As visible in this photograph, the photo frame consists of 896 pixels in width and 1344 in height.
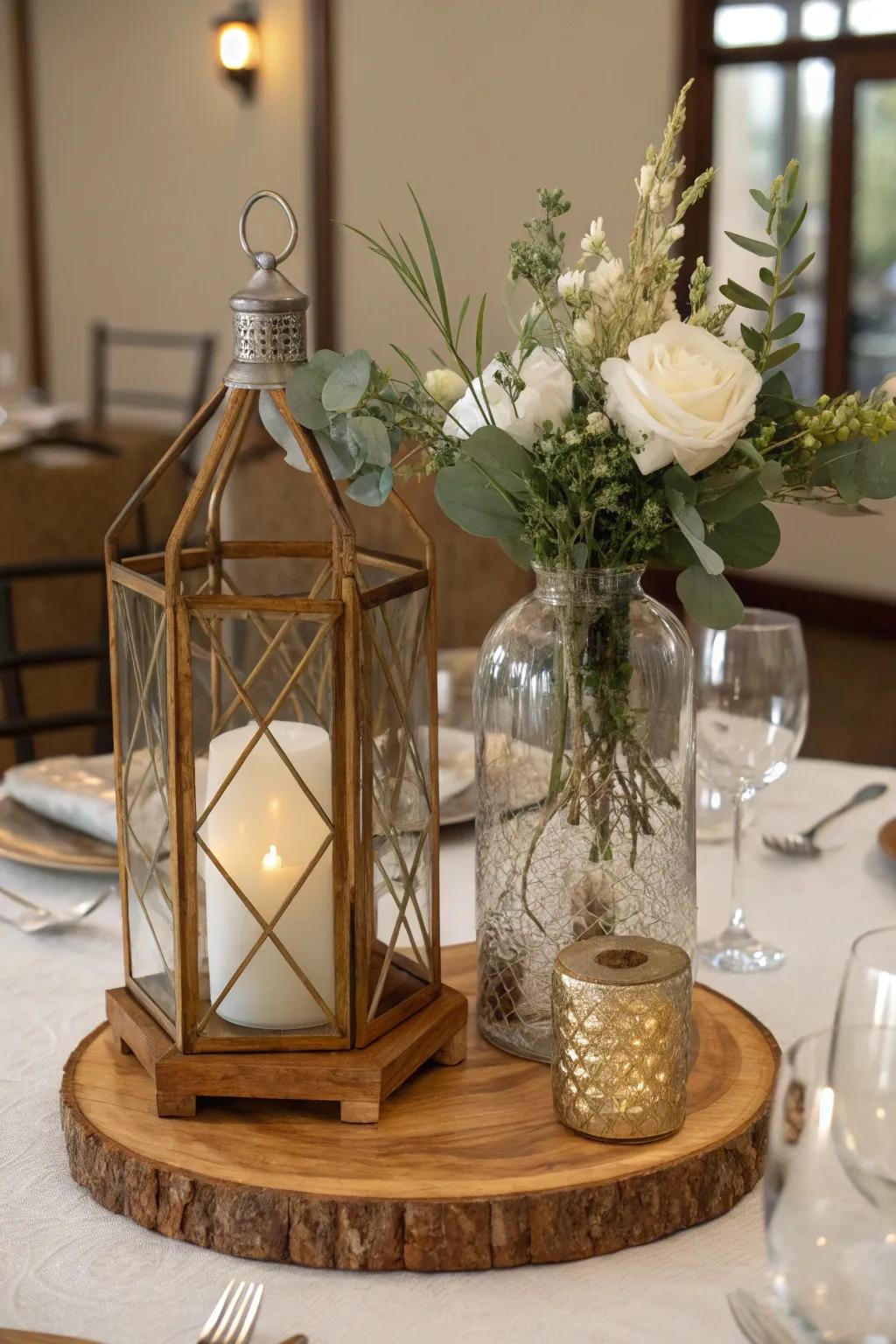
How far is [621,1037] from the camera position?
30.2 inches

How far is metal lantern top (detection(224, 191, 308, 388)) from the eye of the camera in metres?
0.80

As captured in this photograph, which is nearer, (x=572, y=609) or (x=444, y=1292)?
(x=444, y=1292)

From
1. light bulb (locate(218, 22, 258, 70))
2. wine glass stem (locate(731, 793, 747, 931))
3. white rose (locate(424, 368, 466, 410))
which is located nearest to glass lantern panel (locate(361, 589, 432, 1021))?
white rose (locate(424, 368, 466, 410))

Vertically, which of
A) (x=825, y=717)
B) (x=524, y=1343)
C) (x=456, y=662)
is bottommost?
(x=825, y=717)

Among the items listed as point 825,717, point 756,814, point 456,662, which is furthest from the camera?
point 825,717

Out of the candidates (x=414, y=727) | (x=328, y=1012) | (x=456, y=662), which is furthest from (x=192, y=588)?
(x=456, y=662)

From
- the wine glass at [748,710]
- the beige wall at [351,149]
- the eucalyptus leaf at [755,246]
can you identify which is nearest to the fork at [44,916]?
the wine glass at [748,710]

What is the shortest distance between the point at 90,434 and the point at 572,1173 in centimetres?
396

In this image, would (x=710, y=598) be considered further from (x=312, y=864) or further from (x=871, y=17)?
(x=871, y=17)

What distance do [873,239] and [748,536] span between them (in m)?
3.89

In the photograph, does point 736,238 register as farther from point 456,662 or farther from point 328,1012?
point 456,662

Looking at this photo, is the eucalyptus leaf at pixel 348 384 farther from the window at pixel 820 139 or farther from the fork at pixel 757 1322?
the window at pixel 820 139

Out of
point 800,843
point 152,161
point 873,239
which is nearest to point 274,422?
point 800,843

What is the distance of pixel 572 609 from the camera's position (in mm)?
841
